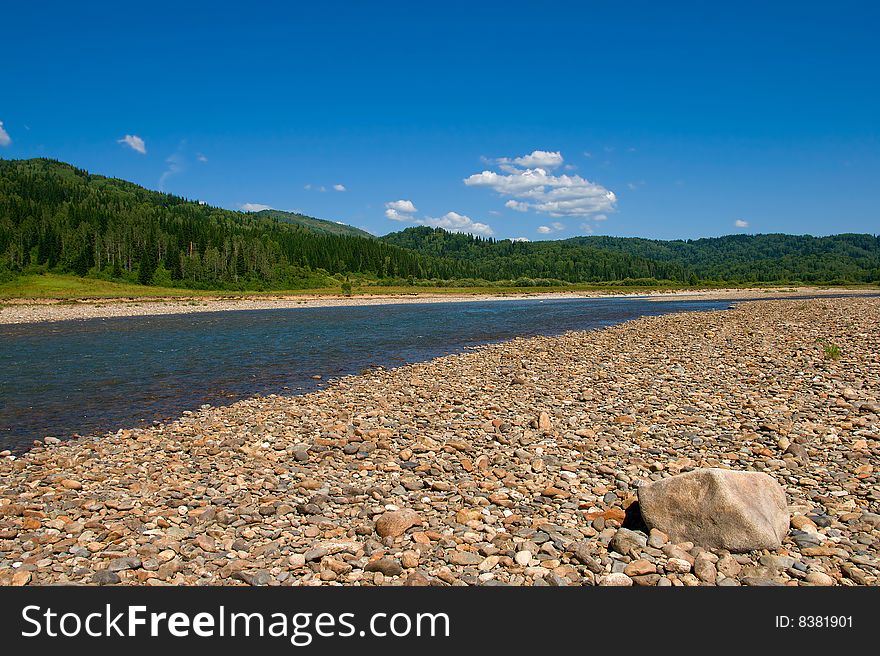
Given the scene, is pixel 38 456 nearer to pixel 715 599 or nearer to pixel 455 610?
pixel 455 610

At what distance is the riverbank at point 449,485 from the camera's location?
6.55 m

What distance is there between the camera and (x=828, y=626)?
5.41 meters

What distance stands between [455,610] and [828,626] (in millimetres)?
3725

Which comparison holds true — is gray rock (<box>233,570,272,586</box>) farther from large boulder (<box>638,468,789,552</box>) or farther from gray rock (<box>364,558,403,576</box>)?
large boulder (<box>638,468,789,552</box>)

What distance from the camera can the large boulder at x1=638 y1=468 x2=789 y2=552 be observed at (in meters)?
6.66

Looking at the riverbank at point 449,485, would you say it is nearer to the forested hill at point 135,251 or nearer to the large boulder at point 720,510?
the large boulder at point 720,510

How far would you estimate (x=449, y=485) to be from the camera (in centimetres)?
922

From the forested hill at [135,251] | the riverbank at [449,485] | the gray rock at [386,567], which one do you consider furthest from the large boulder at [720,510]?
the forested hill at [135,251]

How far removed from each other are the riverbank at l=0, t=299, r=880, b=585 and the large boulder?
23cm

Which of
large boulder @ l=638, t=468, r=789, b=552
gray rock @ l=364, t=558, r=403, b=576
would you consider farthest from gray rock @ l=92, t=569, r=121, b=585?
large boulder @ l=638, t=468, r=789, b=552

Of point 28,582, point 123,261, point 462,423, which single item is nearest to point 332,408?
point 462,423

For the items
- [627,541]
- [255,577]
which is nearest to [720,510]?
[627,541]

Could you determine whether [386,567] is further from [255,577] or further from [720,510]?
[720,510]

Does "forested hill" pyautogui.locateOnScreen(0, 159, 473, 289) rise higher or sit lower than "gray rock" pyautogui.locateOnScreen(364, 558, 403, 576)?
higher
